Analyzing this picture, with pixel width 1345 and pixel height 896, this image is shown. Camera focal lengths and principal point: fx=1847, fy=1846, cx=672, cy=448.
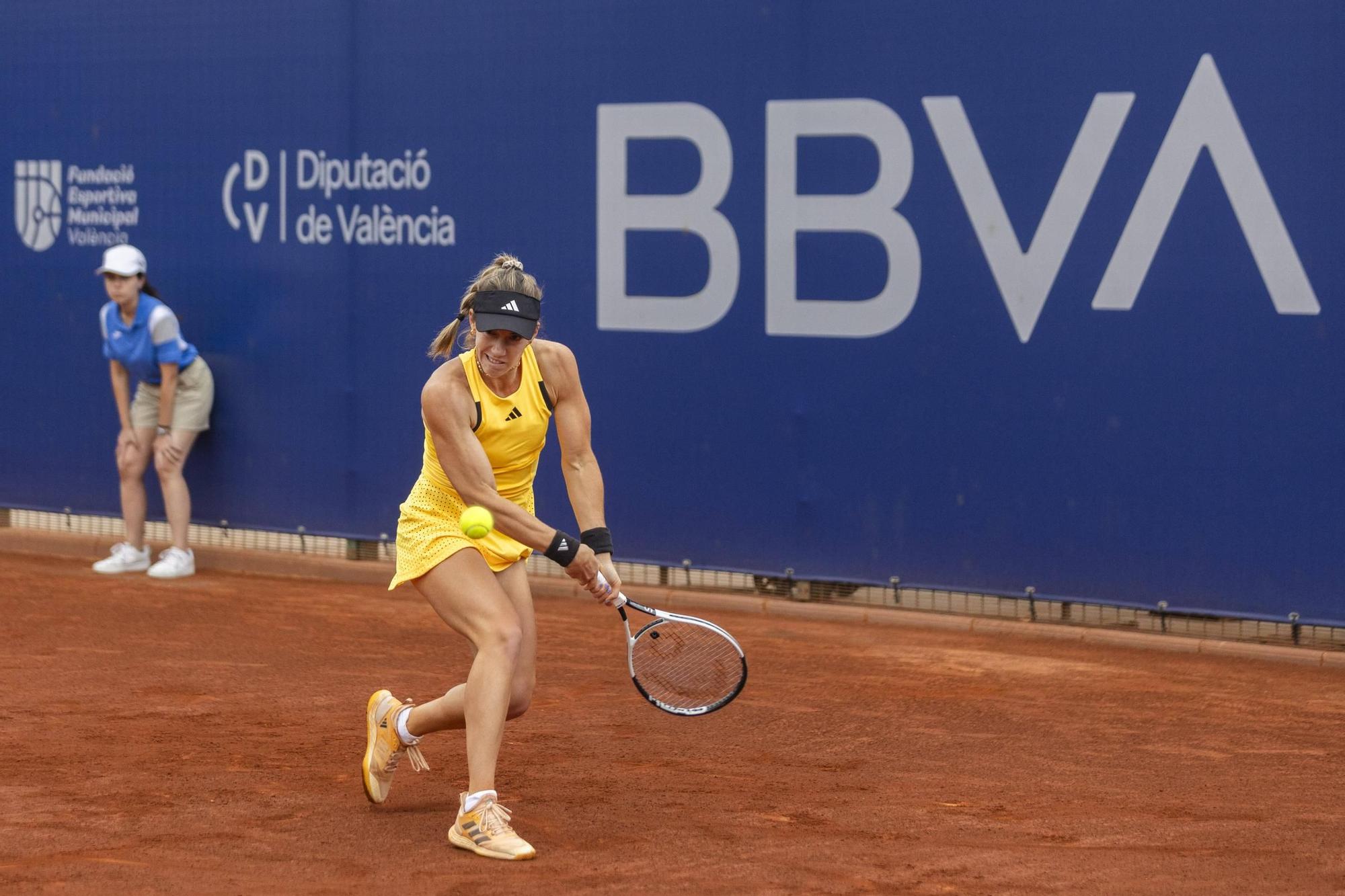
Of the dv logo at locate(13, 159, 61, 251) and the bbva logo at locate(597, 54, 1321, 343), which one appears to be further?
the dv logo at locate(13, 159, 61, 251)

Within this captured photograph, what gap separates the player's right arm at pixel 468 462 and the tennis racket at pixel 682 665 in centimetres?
33

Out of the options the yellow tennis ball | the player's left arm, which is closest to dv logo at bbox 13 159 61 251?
the player's left arm

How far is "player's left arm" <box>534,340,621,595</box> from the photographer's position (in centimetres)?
550

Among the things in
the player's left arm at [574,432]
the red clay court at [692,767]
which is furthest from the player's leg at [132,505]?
the player's left arm at [574,432]

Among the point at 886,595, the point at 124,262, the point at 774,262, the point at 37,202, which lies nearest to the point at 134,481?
the point at 124,262

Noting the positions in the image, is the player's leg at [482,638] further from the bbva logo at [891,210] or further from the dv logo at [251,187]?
the dv logo at [251,187]

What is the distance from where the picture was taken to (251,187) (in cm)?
1068

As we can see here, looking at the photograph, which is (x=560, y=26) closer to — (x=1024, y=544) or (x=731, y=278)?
(x=731, y=278)

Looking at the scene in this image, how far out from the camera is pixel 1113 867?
5039mm

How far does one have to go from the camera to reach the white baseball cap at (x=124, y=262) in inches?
395

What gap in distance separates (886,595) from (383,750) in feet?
13.7

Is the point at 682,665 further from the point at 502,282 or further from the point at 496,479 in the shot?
the point at 502,282

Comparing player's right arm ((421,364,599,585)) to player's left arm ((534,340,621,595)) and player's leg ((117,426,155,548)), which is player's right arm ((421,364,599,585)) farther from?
player's leg ((117,426,155,548))

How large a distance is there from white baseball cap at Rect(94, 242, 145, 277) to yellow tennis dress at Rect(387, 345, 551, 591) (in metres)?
5.12
